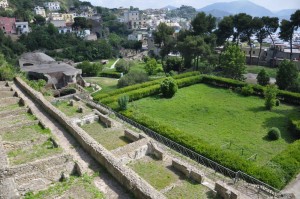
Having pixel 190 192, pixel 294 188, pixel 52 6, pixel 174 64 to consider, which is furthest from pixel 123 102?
pixel 52 6

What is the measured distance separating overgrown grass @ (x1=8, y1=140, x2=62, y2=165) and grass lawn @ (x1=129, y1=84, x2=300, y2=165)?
34.9 ft

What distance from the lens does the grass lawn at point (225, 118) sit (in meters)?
20.4

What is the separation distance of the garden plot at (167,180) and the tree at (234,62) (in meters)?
25.8

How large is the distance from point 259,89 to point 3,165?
29.2m

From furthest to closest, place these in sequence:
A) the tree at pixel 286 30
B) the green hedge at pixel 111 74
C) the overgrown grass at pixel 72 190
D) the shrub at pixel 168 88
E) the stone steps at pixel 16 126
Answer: the green hedge at pixel 111 74, the tree at pixel 286 30, the shrub at pixel 168 88, the stone steps at pixel 16 126, the overgrown grass at pixel 72 190

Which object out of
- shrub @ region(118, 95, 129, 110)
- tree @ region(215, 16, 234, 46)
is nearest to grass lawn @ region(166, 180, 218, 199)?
shrub @ region(118, 95, 129, 110)

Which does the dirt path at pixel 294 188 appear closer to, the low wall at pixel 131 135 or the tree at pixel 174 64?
the low wall at pixel 131 135

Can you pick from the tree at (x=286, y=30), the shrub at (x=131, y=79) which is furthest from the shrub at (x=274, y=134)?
the tree at (x=286, y=30)

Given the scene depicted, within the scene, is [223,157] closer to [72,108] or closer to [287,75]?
[72,108]

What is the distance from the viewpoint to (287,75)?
34.0 metres

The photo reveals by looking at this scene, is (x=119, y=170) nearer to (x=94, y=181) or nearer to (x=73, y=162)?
(x=94, y=181)

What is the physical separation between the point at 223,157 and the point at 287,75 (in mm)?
22145

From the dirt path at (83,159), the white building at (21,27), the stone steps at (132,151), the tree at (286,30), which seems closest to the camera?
the dirt path at (83,159)

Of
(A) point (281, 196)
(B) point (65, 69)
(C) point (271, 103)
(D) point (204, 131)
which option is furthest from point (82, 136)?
(B) point (65, 69)
